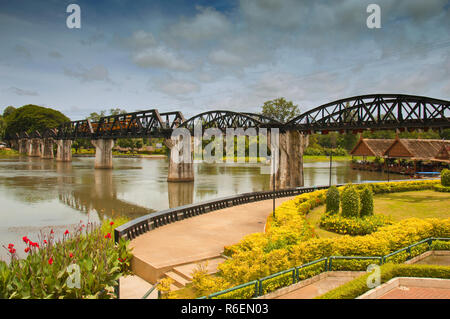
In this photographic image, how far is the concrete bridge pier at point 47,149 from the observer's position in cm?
13375

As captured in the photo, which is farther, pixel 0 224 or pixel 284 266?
pixel 0 224

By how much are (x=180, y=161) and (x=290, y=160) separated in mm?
21384

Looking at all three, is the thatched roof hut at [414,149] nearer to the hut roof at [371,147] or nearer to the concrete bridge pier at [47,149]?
the hut roof at [371,147]

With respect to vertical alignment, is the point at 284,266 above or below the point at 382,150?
below

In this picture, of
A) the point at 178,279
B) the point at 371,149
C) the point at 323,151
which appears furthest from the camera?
the point at 323,151

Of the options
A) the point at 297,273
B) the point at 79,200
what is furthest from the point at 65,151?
the point at 297,273

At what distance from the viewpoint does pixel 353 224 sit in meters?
19.1

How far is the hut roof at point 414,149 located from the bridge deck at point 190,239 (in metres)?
55.4

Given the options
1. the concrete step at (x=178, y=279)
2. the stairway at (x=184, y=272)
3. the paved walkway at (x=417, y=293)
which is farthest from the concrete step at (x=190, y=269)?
the paved walkway at (x=417, y=293)

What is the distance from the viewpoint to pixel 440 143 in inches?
2972

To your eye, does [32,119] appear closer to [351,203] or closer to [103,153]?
[103,153]
